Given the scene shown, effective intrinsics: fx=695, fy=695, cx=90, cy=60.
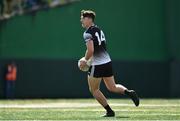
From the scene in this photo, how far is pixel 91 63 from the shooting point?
13.4 meters

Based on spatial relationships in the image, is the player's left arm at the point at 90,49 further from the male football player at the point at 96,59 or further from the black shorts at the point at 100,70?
the black shorts at the point at 100,70

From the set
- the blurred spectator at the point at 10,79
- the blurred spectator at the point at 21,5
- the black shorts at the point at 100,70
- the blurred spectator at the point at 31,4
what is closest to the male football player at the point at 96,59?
the black shorts at the point at 100,70

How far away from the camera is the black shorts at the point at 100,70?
43.7 feet

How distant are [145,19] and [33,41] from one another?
4.61 metres

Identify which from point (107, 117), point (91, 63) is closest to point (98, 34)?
point (91, 63)

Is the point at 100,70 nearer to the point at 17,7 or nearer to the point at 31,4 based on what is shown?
the point at 17,7

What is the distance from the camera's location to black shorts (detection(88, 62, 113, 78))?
43.7 feet

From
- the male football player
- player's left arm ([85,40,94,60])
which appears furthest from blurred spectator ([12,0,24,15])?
player's left arm ([85,40,94,60])

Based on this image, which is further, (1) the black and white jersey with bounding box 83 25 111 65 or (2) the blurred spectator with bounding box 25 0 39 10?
(2) the blurred spectator with bounding box 25 0 39 10

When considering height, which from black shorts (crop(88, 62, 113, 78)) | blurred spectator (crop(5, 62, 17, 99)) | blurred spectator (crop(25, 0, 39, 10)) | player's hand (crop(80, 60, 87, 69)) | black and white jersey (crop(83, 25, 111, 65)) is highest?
blurred spectator (crop(25, 0, 39, 10))

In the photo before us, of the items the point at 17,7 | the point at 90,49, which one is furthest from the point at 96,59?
the point at 17,7

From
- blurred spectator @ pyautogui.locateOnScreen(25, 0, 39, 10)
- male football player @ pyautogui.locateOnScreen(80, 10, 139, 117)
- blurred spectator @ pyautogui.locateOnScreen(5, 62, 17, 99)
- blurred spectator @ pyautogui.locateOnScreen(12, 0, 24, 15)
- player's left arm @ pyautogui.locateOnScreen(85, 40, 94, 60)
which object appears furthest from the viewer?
blurred spectator @ pyautogui.locateOnScreen(25, 0, 39, 10)

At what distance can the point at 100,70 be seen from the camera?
13344mm

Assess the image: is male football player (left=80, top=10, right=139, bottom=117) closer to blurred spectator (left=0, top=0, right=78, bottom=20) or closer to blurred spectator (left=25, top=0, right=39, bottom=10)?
blurred spectator (left=0, top=0, right=78, bottom=20)
